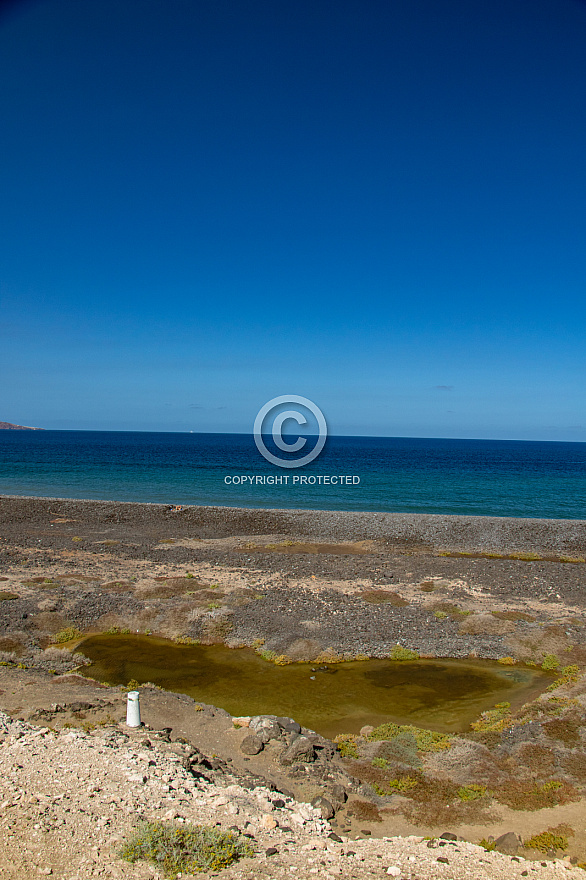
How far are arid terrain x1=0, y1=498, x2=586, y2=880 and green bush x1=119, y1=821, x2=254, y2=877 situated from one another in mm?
249

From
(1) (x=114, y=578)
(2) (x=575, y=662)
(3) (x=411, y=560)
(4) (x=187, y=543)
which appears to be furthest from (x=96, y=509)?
(2) (x=575, y=662)

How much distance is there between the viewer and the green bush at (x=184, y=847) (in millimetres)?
6871

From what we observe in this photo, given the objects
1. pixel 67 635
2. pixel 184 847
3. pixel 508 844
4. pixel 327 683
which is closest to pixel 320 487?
pixel 67 635

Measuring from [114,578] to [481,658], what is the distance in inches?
655

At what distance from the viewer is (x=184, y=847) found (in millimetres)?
7191

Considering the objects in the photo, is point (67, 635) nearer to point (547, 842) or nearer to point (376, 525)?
point (547, 842)

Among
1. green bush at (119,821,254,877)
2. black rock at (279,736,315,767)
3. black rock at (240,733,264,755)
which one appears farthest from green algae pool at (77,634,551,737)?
green bush at (119,821,254,877)

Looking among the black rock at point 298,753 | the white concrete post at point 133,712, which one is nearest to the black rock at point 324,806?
the black rock at point 298,753

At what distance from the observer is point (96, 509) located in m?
42.0

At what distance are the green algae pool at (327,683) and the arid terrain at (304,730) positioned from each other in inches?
25.0

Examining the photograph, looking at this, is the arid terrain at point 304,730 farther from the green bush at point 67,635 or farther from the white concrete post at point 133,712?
the white concrete post at point 133,712

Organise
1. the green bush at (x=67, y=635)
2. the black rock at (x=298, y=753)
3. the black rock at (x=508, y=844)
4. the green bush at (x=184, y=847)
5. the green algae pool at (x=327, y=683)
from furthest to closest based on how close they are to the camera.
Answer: the green bush at (x=67, y=635) → the green algae pool at (x=327, y=683) → the black rock at (x=298, y=753) → the black rock at (x=508, y=844) → the green bush at (x=184, y=847)

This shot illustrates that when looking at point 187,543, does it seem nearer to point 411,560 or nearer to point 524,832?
point 411,560

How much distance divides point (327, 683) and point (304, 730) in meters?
3.49
